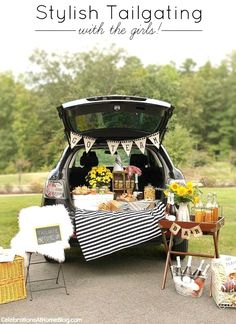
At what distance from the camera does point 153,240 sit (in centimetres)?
462

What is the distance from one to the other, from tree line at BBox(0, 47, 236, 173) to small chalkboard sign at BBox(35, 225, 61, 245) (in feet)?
45.0

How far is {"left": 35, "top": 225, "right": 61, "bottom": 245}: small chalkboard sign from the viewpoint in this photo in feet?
13.3

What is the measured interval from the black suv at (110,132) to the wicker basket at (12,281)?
2.65ft

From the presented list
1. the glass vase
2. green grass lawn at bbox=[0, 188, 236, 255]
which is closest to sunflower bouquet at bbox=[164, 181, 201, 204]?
A: the glass vase

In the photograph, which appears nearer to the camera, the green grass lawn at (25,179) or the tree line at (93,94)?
the green grass lawn at (25,179)

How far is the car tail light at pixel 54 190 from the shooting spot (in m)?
4.84

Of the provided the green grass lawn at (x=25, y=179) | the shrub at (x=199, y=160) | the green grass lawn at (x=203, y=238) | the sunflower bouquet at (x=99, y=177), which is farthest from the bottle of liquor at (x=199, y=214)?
the shrub at (x=199, y=160)

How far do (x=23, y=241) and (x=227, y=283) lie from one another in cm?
176

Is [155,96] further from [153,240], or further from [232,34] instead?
[153,240]

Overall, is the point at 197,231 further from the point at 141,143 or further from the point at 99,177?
the point at 99,177

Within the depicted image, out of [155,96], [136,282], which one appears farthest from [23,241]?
[155,96]

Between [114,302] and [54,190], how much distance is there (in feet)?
5.03

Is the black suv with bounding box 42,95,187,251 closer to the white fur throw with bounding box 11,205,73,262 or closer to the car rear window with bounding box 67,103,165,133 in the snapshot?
the car rear window with bounding box 67,103,165,133

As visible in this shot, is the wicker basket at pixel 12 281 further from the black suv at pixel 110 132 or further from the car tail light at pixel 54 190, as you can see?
the car tail light at pixel 54 190
